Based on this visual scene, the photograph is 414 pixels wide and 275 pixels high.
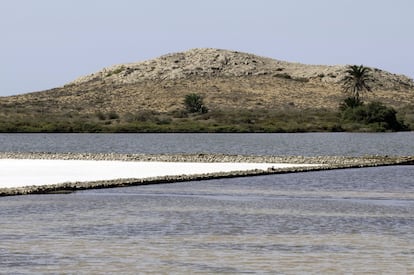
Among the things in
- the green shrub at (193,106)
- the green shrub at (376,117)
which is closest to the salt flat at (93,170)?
the green shrub at (376,117)

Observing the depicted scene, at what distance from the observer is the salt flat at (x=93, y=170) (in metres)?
39.8

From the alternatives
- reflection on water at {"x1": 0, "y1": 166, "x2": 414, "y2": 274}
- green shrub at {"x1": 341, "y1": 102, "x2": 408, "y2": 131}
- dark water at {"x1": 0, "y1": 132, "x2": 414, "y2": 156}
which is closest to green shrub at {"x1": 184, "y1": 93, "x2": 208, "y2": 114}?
green shrub at {"x1": 341, "y1": 102, "x2": 408, "y2": 131}

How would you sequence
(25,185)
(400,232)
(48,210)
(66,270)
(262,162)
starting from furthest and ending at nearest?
(262,162) < (25,185) < (48,210) < (400,232) < (66,270)

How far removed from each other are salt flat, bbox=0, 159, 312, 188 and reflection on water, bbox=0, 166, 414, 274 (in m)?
4.41

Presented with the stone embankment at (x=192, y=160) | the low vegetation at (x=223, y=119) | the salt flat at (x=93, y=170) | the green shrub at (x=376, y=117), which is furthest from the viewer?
the low vegetation at (x=223, y=119)

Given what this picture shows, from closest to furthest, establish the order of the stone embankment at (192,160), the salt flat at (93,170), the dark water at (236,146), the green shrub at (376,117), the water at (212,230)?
the water at (212,230) < the stone embankment at (192,160) < the salt flat at (93,170) < the dark water at (236,146) < the green shrub at (376,117)

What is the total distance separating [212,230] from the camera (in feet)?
76.9

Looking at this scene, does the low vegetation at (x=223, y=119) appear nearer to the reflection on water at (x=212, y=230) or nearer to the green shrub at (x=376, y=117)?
the green shrub at (x=376, y=117)

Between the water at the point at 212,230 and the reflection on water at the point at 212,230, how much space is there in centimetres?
2

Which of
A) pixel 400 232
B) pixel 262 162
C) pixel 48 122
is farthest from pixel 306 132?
pixel 400 232

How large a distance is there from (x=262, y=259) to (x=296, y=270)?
135 cm

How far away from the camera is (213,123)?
5989 inches

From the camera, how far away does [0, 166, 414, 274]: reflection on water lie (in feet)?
59.6

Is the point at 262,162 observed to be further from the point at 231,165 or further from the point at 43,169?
the point at 43,169
